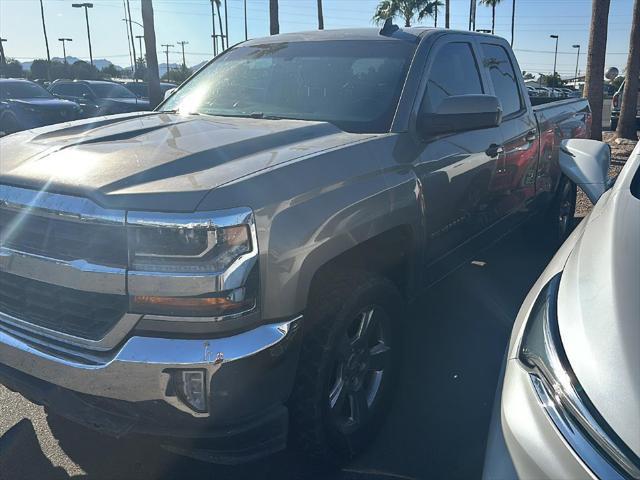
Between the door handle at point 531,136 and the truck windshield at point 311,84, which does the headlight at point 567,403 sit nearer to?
the truck windshield at point 311,84

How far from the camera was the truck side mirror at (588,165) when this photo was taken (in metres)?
3.29

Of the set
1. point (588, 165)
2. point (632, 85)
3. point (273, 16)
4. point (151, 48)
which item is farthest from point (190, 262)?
point (273, 16)

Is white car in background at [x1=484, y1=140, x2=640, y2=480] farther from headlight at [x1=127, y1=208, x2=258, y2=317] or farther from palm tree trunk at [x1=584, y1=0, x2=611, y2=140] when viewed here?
palm tree trunk at [x1=584, y1=0, x2=611, y2=140]

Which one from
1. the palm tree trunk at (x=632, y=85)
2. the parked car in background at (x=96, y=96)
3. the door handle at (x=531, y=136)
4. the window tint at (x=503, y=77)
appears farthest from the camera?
the parked car in background at (x=96, y=96)

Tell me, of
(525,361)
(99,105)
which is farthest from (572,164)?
(99,105)

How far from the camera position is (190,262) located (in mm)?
2027

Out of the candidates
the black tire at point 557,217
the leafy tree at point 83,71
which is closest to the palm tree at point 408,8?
the leafy tree at point 83,71

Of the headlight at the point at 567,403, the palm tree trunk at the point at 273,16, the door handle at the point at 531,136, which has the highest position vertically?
the palm tree trunk at the point at 273,16

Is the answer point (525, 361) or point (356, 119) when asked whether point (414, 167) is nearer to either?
point (356, 119)

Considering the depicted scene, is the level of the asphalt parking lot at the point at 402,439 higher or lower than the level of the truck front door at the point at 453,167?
lower

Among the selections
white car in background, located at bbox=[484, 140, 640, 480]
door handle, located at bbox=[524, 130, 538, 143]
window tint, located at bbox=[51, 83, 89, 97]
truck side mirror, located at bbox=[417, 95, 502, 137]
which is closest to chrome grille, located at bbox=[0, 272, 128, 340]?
white car in background, located at bbox=[484, 140, 640, 480]

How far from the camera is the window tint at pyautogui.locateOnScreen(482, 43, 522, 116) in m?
4.34

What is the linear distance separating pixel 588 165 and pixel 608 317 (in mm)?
2065

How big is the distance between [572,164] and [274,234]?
2.32 metres
